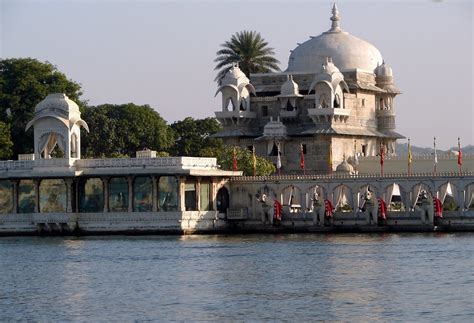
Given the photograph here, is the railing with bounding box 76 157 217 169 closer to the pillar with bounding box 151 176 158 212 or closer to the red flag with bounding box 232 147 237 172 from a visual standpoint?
the pillar with bounding box 151 176 158 212

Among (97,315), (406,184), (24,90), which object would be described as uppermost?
(24,90)

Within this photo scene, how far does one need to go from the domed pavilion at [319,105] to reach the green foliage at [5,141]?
14.4 m

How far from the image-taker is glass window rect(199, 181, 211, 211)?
3509 inches

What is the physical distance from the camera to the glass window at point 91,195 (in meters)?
88.9

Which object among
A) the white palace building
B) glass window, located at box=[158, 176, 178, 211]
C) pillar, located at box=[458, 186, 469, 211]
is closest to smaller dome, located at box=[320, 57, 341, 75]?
the white palace building

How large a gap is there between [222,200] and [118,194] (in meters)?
6.61

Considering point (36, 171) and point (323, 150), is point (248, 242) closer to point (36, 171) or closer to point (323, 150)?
point (36, 171)

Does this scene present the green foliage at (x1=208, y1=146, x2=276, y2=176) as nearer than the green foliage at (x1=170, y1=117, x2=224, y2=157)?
Yes

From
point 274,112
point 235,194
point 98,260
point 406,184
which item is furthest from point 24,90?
point 98,260

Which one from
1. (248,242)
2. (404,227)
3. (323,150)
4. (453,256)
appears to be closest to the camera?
(453,256)

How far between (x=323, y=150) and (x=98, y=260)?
38.0 meters

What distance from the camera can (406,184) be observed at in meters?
86.8

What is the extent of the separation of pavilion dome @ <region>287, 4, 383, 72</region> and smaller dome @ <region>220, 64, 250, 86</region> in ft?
13.5

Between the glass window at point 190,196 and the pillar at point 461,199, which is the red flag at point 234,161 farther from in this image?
the pillar at point 461,199
